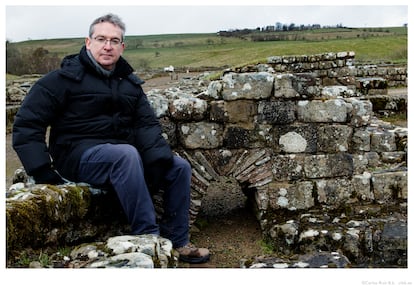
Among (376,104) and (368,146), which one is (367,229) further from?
(376,104)

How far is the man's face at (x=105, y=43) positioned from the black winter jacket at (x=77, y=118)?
12 cm

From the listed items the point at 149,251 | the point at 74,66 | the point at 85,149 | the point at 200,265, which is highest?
the point at 74,66

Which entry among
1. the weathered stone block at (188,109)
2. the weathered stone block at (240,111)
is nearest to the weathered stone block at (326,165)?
the weathered stone block at (240,111)

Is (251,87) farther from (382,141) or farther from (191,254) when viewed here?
(191,254)

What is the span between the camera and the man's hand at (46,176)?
181 inches

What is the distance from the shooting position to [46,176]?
4672 millimetres

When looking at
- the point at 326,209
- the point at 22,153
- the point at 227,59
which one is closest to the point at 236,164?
the point at 326,209

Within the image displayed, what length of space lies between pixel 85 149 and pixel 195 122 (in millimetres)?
1628

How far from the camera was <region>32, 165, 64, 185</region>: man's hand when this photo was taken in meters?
4.61

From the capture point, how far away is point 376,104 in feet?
45.6

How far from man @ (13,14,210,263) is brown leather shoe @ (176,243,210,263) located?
11 millimetres

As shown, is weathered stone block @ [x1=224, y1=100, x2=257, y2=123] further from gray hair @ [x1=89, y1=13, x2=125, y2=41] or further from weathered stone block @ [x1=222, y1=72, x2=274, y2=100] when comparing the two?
gray hair @ [x1=89, y1=13, x2=125, y2=41]

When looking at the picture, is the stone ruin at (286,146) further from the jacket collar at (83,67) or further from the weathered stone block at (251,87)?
the jacket collar at (83,67)

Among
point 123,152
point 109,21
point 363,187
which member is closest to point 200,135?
point 123,152
